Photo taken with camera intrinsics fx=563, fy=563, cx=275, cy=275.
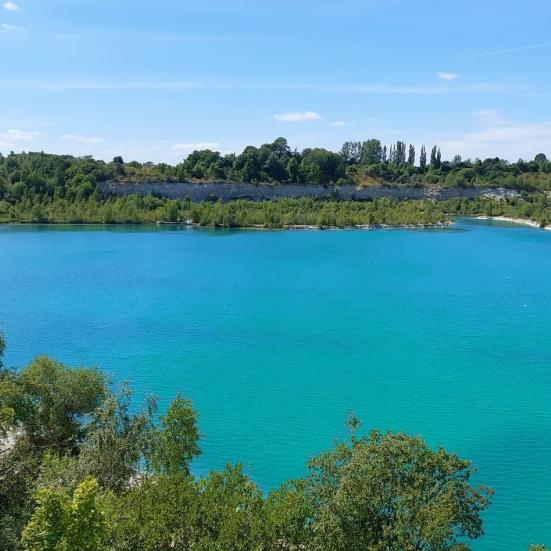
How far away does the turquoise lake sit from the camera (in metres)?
21.5

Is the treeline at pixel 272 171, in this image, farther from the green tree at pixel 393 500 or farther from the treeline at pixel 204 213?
the green tree at pixel 393 500

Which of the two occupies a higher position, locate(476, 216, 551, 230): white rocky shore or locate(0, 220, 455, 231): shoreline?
locate(476, 216, 551, 230): white rocky shore

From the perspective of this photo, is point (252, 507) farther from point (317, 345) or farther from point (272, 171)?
point (272, 171)

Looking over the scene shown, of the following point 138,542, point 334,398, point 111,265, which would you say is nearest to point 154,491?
point 138,542

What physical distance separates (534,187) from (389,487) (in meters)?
162

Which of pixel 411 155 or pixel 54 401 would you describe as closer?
pixel 54 401

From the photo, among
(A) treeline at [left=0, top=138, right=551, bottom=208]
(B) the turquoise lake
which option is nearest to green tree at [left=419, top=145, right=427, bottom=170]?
(A) treeline at [left=0, top=138, right=551, bottom=208]

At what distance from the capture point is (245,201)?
125125mm

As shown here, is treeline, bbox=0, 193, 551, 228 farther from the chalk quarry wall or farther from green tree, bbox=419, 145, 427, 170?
green tree, bbox=419, 145, 427, 170

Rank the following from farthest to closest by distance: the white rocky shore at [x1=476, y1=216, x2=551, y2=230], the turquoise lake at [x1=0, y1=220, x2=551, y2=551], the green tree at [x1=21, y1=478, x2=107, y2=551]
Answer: the white rocky shore at [x1=476, y1=216, x2=551, y2=230] → the turquoise lake at [x1=0, y1=220, x2=551, y2=551] → the green tree at [x1=21, y1=478, x2=107, y2=551]

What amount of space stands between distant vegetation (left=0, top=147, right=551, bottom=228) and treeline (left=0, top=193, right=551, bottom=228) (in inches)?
7.9

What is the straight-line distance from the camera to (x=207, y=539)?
1055 centimetres

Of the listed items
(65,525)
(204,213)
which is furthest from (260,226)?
(65,525)

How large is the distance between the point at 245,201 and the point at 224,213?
16372mm
